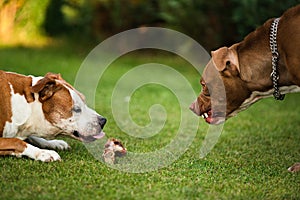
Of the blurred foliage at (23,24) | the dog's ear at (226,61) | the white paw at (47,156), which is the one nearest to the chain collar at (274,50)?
the dog's ear at (226,61)

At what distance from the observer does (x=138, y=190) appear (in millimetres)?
3762

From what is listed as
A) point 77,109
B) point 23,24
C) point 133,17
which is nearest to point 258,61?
point 77,109

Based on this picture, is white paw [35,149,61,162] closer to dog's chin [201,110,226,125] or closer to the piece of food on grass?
the piece of food on grass

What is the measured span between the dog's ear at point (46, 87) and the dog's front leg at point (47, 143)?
0.58m

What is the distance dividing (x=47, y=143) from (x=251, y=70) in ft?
6.22

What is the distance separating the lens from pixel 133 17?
476 inches

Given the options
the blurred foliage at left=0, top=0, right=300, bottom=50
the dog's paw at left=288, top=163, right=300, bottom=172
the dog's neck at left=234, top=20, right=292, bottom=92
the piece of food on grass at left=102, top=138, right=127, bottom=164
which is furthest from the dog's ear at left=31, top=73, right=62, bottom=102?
the blurred foliage at left=0, top=0, right=300, bottom=50

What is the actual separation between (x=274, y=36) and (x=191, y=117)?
2628 mm

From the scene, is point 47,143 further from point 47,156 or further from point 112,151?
point 112,151

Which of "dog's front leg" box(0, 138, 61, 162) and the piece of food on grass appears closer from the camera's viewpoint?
"dog's front leg" box(0, 138, 61, 162)

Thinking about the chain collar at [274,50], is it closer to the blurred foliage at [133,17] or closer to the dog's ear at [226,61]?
the dog's ear at [226,61]

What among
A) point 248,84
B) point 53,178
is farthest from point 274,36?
point 53,178

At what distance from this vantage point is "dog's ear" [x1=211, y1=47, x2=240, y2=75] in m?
4.52

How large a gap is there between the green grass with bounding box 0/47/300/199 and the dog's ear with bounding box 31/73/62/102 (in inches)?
21.2
